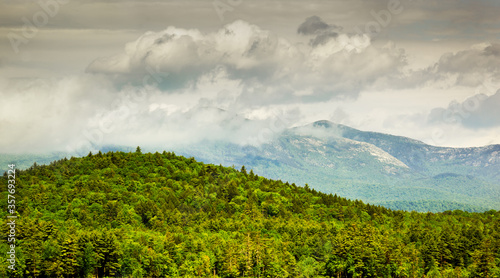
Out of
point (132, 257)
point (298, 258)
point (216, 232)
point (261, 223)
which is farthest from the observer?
point (261, 223)

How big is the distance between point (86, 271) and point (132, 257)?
1107cm

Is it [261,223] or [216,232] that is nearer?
[216,232]

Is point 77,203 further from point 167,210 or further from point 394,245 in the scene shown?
point 394,245

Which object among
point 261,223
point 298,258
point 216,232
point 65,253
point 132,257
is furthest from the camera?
point 261,223

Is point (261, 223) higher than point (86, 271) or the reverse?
higher

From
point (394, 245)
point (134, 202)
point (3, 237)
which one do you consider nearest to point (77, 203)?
point (134, 202)

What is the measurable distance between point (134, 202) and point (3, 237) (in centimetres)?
6330

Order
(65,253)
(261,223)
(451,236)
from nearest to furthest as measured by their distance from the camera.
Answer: (65,253) < (451,236) < (261,223)

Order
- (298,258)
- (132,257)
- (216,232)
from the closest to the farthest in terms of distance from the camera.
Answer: (132,257) < (298,258) < (216,232)

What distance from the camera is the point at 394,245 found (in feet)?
500

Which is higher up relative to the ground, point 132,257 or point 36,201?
point 36,201

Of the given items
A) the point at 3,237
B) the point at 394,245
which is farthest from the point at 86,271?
the point at 394,245

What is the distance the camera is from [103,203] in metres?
184

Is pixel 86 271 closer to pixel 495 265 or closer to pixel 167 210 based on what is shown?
pixel 167 210
